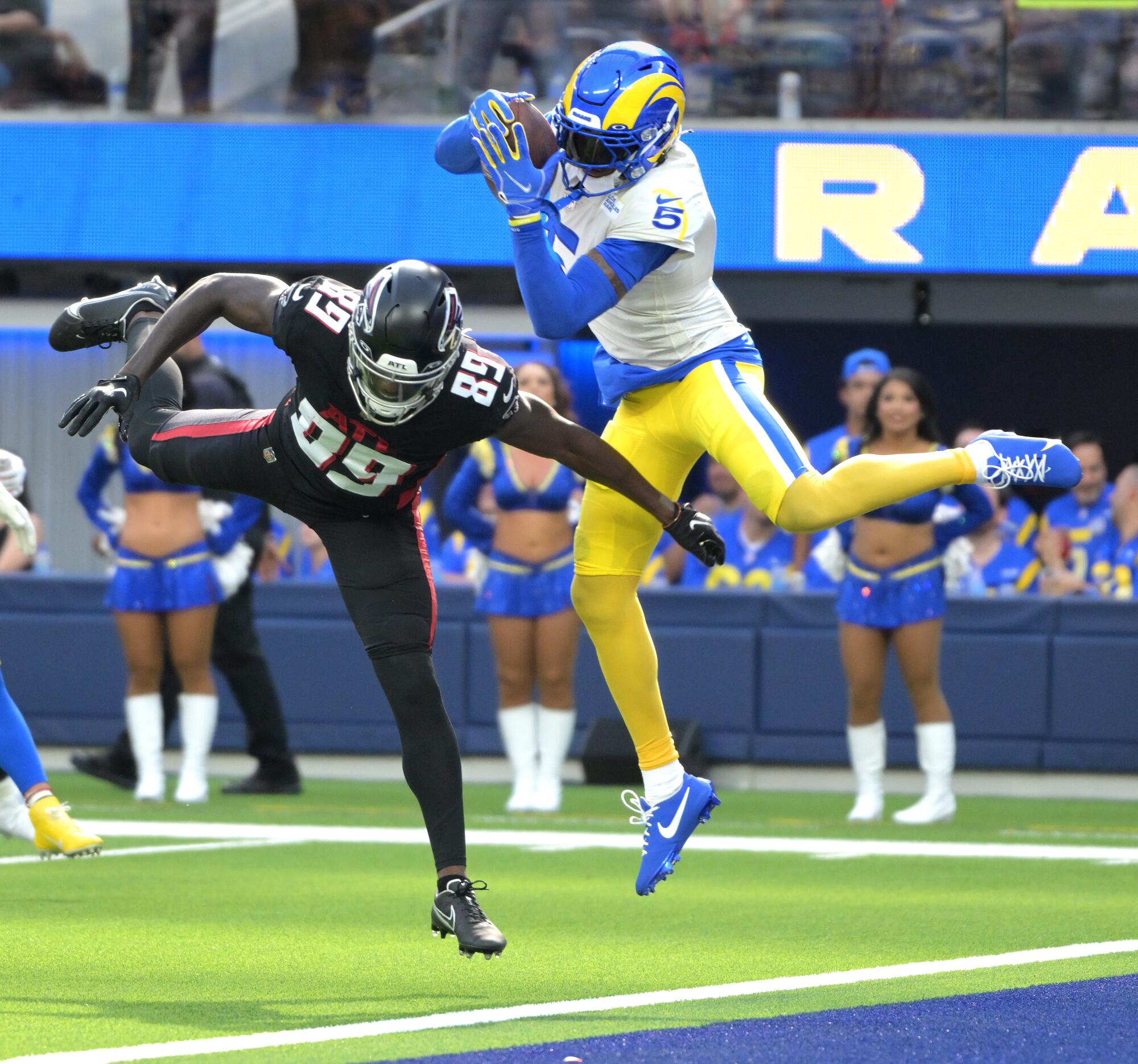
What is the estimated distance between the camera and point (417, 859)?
7758 mm

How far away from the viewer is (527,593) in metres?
9.48

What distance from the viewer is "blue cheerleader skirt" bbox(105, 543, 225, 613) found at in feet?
31.0

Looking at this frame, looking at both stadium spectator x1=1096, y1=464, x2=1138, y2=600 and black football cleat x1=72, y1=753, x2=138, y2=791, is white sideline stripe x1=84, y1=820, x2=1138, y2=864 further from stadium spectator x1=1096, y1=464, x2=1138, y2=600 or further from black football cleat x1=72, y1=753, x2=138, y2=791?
stadium spectator x1=1096, y1=464, x2=1138, y2=600

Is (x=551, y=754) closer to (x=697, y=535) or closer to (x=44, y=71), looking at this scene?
(x=697, y=535)

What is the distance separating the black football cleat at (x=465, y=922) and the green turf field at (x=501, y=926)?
14cm

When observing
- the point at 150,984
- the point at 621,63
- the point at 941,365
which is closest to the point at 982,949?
the point at 150,984

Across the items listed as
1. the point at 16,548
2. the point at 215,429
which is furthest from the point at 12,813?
the point at 16,548

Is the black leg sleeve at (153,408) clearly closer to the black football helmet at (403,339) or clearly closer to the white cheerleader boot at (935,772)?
the black football helmet at (403,339)

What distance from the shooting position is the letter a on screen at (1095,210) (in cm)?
1249

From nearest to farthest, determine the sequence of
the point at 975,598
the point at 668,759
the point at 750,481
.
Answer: the point at 750,481 → the point at 668,759 → the point at 975,598

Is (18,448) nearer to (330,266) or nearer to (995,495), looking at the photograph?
(330,266)

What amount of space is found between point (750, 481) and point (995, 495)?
6.17 m

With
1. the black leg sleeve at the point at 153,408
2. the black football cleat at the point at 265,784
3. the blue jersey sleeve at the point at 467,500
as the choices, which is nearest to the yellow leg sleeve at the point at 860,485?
the black leg sleeve at the point at 153,408

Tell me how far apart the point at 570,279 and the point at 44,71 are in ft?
30.8
